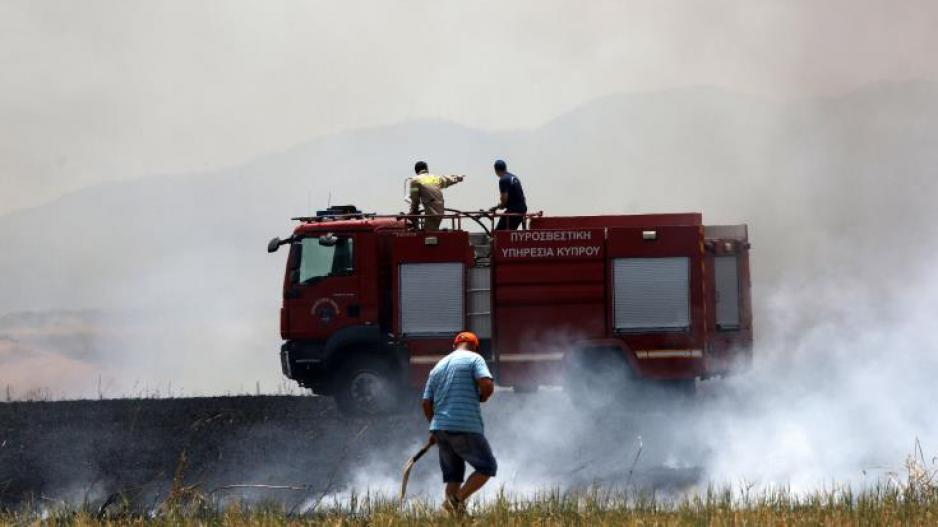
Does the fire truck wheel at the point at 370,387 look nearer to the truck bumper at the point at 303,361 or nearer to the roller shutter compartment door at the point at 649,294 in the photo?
the truck bumper at the point at 303,361

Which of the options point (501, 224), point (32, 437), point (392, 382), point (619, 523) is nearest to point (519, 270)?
point (501, 224)

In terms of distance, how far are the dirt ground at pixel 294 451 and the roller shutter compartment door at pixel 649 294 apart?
1487 mm

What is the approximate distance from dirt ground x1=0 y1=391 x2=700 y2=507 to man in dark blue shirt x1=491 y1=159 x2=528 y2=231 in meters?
2.64

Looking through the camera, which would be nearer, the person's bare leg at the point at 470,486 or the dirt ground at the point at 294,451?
the person's bare leg at the point at 470,486

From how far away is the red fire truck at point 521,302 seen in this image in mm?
22172

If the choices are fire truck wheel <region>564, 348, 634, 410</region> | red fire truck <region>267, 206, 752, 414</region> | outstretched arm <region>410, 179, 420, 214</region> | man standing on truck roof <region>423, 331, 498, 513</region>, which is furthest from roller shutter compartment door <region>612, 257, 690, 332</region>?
man standing on truck roof <region>423, 331, 498, 513</region>

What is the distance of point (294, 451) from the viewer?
21812 mm

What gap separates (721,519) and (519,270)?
33.0ft

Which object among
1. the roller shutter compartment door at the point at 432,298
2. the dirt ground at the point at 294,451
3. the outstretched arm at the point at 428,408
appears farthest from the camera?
the roller shutter compartment door at the point at 432,298

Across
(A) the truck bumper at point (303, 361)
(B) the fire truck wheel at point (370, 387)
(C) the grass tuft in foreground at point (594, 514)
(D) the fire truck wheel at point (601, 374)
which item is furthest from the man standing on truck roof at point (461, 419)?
(A) the truck bumper at point (303, 361)

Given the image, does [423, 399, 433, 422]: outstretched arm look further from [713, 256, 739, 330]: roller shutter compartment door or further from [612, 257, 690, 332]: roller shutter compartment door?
[713, 256, 739, 330]: roller shutter compartment door

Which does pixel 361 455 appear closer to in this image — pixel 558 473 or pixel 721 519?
pixel 558 473

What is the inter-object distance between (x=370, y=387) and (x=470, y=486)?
27.9 ft

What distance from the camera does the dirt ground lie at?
1938cm
